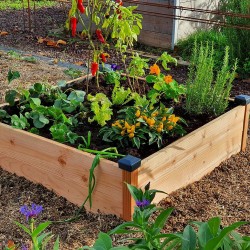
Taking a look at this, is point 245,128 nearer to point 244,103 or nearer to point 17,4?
point 244,103

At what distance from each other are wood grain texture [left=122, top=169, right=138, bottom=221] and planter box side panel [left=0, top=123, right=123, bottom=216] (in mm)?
37

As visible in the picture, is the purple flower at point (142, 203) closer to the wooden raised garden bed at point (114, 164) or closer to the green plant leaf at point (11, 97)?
the wooden raised garden bed at point (114, 164)

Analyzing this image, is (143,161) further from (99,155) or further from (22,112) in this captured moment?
(22,112)

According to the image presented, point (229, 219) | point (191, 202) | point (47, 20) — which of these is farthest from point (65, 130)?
point (47, 20)

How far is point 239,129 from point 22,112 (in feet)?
4.95

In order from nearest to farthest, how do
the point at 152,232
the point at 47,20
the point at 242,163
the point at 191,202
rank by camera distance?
the point at 152,232, the point at 191,202, the point at 242,163, the point at 47,20

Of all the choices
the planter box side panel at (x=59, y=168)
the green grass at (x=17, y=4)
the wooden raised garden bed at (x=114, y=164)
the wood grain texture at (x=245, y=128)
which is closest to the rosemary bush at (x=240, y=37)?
the wood grain texture at (x=245, y=128)

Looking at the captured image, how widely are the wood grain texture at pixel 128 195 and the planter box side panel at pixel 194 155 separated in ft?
0.23

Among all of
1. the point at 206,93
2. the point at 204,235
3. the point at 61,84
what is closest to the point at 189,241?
the point at 204,235

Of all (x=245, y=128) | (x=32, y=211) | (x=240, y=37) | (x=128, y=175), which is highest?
(x=32, y=211)

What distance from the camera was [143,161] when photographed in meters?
2.84

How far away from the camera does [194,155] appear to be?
128 inches

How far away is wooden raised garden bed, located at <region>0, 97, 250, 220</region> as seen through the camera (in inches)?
112

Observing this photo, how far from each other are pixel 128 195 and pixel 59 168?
506 millimetres
